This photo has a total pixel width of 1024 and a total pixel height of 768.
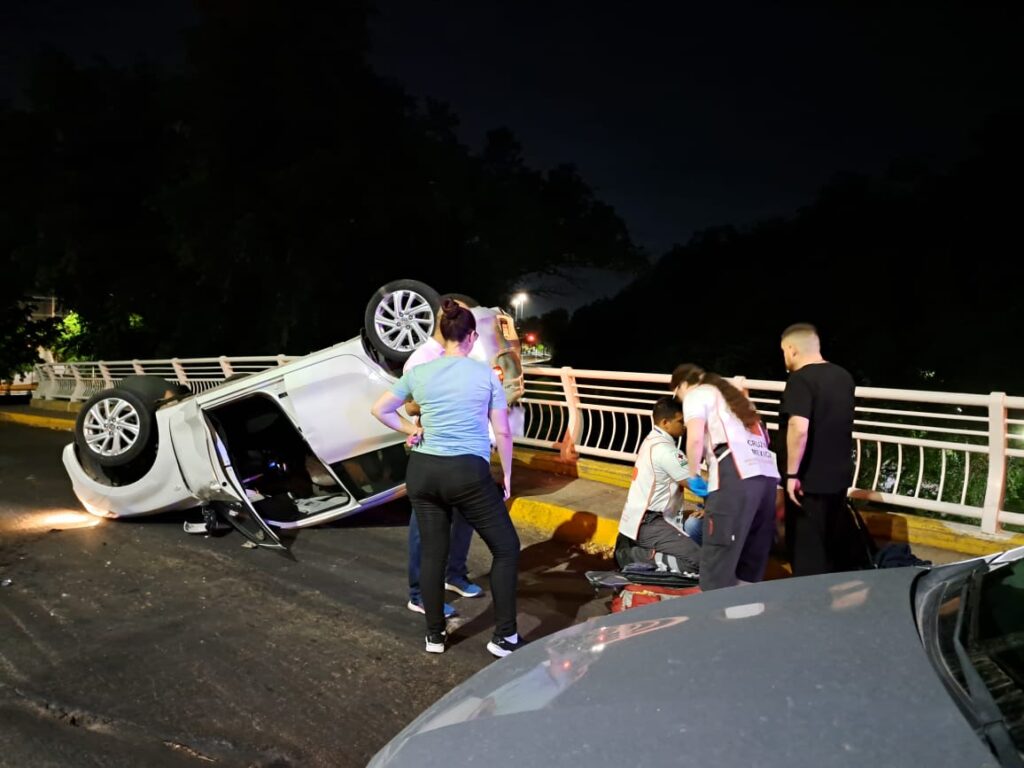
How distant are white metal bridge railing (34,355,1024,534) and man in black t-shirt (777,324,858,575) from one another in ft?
4.26

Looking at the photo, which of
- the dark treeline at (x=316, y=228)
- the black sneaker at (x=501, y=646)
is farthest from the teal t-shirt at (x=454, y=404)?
the dark treeline at (x=316, y=228)

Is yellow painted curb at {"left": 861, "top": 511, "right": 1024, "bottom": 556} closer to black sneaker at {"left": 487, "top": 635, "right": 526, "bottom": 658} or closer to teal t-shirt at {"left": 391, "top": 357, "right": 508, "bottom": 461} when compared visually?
black sneaker at {"left": 487, "top": 635, "right": 526, "bottom": 658}

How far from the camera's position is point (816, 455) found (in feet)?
13.1

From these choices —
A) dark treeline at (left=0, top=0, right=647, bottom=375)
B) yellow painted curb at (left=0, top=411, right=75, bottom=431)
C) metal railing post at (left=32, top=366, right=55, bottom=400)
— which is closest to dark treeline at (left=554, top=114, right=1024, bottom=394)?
dark treeline at (left=0, top=0, right=647, bottom=375)

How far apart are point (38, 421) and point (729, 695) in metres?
16.6

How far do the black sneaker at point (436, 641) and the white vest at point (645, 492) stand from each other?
123 cm

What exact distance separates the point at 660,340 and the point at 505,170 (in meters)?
11.1

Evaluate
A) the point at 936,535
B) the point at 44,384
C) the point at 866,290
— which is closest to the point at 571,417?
the point at 936,535

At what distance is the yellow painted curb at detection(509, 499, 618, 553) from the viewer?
5.88 metres

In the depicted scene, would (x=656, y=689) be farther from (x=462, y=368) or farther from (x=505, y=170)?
(x=505, y=170)

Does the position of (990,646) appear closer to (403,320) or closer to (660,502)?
(660,502)

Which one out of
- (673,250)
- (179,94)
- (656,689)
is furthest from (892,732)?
(673,250)

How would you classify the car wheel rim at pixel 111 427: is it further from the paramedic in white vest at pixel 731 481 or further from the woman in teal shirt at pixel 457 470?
the paramedic in white vest at pixel 731 481

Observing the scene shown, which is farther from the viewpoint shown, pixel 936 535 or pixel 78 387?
pixel 78 387
